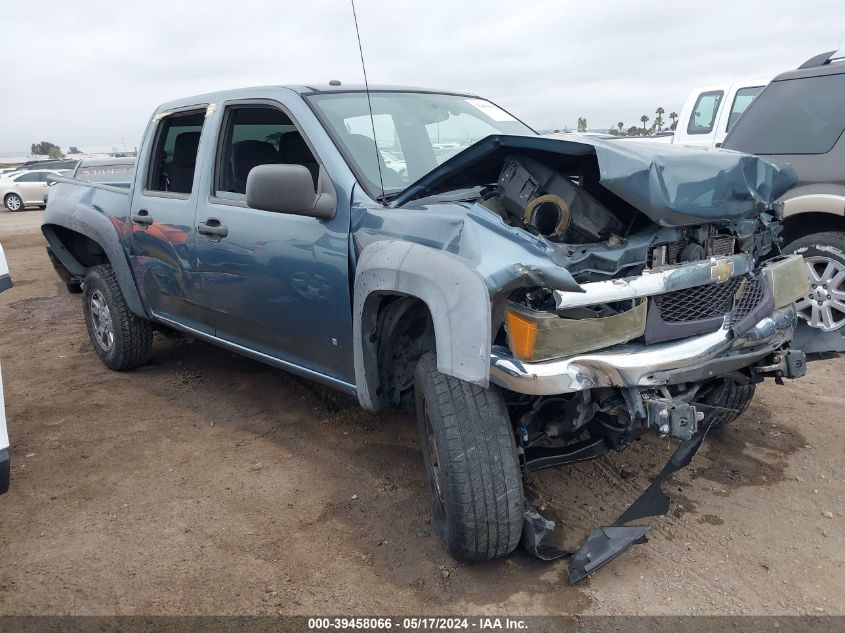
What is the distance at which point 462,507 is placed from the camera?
2375mm

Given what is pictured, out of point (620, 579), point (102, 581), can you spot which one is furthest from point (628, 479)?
point (102, 581)

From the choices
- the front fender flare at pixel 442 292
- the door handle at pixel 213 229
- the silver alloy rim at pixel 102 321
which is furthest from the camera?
the silver alloy rim at pixel 102 321

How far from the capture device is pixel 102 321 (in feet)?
16.6

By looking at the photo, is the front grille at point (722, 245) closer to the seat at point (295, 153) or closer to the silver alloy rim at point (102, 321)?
the seat at point (295, 153)

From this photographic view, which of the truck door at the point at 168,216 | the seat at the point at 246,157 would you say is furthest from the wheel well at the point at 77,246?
the seat at the point at 246,157

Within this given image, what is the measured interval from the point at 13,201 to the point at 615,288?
24053 millimetres

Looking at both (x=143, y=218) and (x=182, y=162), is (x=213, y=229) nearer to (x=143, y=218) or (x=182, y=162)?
(x=143, y=218)

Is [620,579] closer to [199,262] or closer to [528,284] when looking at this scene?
[528,284]

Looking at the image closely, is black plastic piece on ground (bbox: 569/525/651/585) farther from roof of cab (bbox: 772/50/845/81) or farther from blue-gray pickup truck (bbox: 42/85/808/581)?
roof of cab (bbox: 772/50/845/81)

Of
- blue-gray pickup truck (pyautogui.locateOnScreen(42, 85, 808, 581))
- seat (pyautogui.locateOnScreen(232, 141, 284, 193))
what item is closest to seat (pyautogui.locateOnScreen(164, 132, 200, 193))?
seat (pyautogui.locateOnScreen(232, 141, 284, 193))

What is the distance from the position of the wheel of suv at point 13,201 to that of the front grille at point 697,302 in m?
23.9

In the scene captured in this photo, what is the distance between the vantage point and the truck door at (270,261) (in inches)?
119

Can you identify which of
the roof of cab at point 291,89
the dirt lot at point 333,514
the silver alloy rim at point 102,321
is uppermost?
the roof of cab at point 291,89

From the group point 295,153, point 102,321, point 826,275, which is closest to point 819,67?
point 826,275
